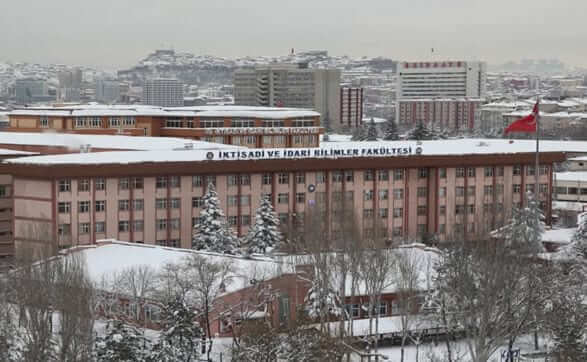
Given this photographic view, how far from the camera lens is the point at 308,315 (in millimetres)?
35656

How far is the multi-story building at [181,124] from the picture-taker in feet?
244

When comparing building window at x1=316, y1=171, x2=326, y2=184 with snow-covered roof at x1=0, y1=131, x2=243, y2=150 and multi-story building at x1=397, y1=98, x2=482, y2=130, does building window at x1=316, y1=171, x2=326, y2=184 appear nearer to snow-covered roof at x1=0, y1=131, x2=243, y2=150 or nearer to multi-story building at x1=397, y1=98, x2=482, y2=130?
snow-covered roof at x1=0, y1=131, x2=243, y2=150

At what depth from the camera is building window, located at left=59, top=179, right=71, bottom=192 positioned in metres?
47.3

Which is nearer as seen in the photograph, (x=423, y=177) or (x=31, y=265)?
(x=31, y=265)

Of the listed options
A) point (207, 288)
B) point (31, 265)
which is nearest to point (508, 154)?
point (207, 288)

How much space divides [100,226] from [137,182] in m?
2.67

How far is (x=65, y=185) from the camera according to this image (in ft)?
156

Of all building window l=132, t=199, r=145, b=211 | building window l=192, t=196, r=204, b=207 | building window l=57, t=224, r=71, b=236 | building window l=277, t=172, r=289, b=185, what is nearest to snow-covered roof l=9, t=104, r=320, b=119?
building window l=277, t=172, r=289, b=185

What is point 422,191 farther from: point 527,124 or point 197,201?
point 197,201

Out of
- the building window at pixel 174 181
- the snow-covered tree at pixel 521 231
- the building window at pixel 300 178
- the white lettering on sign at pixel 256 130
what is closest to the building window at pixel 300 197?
the building window at pixel 300 178

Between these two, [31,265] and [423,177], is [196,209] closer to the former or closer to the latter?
[423,177]

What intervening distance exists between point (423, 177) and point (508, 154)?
4.82 m

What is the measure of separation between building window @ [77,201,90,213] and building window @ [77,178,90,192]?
21.1 inches

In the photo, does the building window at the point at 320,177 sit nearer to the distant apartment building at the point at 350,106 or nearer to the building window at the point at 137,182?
the building window at the point at 137,182
